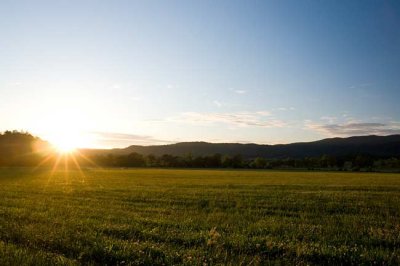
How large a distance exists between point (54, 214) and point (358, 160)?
175741 mm

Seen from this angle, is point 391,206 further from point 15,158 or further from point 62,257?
point 15,158

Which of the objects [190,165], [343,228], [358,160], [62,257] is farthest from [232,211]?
[358,160]

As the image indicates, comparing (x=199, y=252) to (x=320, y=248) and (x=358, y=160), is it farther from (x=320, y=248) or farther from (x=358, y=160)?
(x=358, y=160)

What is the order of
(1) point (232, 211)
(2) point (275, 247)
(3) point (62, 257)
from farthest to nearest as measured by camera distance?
1. (1) point (232, 211)
2. (2) point (275, 247)
3. (3) point (62, 257)

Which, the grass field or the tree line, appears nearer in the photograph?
the grass field

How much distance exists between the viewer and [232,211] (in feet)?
64.4

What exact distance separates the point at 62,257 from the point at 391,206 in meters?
19.6

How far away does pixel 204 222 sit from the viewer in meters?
15.1

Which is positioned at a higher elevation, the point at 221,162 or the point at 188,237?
the point at 188,237

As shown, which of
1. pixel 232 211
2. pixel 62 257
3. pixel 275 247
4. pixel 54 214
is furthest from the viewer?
pixel 232 211

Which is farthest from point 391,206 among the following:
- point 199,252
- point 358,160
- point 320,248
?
point 358,160

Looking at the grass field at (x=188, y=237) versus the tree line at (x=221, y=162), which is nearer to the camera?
the grass field at (x=188, y=237)

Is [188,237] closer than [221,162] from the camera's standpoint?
Yes

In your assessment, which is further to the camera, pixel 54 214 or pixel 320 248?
pixel 54 214
